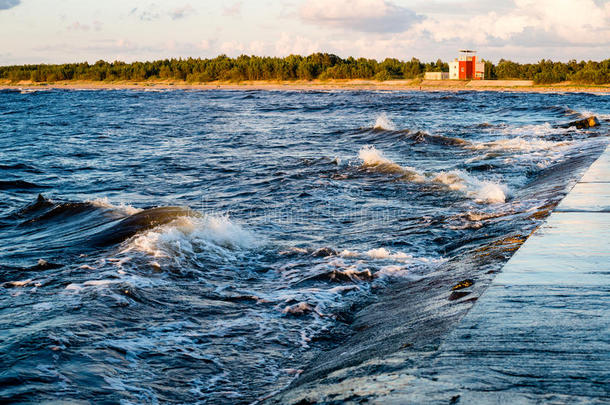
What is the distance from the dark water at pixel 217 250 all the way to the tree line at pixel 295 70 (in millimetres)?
85269

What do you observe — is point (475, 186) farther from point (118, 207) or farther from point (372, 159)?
point (118, 207)

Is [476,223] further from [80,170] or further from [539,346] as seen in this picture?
[80,170]

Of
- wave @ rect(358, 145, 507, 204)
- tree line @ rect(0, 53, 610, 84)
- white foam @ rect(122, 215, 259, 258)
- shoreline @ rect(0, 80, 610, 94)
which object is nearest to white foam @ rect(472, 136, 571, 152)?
wave @ rect(358, 145, 507, 204)

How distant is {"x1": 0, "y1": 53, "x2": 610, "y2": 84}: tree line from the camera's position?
102125 mm

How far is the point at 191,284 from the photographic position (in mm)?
7141

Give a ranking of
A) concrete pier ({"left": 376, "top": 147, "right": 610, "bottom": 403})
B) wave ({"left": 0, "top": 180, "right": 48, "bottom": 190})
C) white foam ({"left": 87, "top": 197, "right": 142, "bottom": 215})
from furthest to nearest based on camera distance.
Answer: wave ({"left": 0, "top": 180, "right": 48, "bottom": 190}) < white foam ({"left": 87, "top": 197, "right": 142, "bottom": 215}) < concrete pier ({"left": 376, "top": 147, "right": 610, "bottom": 403})

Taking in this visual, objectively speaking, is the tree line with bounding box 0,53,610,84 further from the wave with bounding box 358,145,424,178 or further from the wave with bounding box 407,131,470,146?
the wave with bounding box 358,145,424,178

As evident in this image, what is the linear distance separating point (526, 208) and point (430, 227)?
1.54 metres

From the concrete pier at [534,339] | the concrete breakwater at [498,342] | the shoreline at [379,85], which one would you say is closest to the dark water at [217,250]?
the concrete breakwater at [498,342]

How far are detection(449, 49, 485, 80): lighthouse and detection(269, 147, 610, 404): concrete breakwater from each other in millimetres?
105791

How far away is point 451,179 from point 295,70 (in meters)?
119

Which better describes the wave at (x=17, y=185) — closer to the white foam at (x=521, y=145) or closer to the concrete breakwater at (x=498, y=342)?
the concrete breakwater at (x=498, y=342)

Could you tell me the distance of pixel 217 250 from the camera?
878cm

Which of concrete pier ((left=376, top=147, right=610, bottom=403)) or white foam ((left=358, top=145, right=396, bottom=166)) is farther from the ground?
white foam ((left=358, top=145, right=396, bottom=166))
